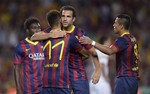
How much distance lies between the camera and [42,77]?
12.9 meters

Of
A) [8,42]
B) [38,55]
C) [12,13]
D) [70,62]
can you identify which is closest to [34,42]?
[38,55]

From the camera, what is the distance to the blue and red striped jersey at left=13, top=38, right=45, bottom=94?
1352cm

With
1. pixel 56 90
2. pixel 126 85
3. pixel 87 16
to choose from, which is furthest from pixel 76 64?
pixel 87 16

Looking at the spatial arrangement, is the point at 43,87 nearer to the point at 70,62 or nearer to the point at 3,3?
the point at 70,62

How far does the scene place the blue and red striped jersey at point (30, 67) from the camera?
1352 cm

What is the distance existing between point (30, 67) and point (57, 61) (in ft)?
4.09

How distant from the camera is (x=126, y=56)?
13531mm

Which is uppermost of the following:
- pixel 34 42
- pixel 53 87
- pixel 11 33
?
pixel 11 33

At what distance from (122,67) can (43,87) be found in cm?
173

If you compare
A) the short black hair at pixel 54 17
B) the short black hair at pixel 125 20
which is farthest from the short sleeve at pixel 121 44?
the short black hair at pixel 54 17

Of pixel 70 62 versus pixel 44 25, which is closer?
A: pixel 70 62

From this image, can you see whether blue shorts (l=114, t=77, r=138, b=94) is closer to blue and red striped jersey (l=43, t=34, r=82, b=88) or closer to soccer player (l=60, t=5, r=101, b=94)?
soccer player (l=60, t=5, r=101, b=94)

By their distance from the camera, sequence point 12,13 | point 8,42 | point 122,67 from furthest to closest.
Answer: point 12,13 < point 8,42 < point 122,67

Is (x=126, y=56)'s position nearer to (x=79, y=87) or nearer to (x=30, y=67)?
(x=79, y=87)
